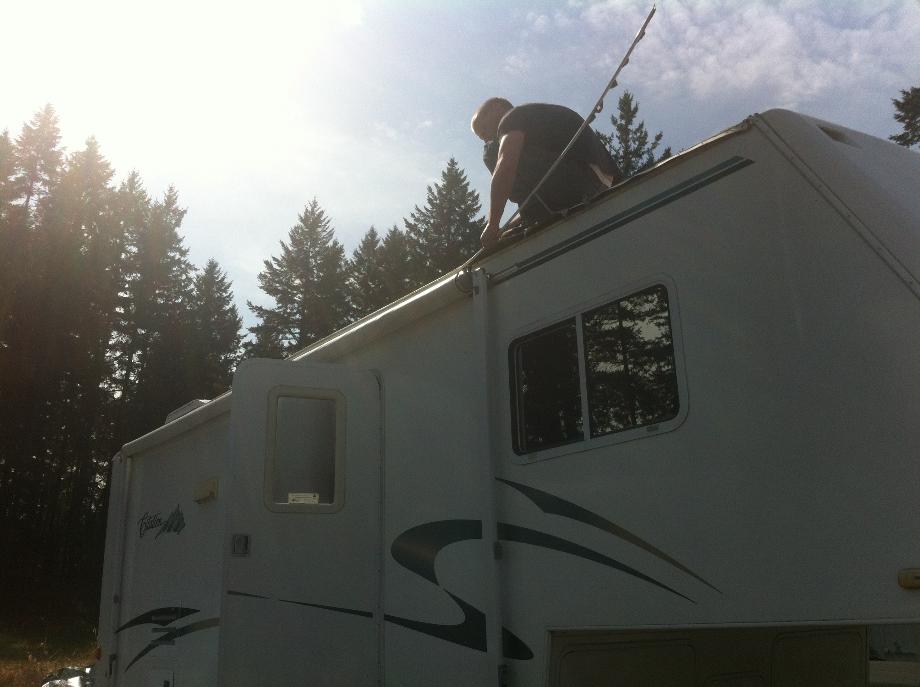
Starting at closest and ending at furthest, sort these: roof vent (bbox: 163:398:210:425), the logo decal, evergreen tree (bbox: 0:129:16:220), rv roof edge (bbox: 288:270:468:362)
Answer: rv roof edge (bbox: 288:270:468:362), the logo decal, roof vent (bbox: 163:398:210:425), evergreen tree (bbox: 0:129:16:220)

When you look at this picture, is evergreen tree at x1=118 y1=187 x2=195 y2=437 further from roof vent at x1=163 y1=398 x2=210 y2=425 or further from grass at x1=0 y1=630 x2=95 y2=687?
roof vent at x1=163 y1=398 x2=210 y2=425

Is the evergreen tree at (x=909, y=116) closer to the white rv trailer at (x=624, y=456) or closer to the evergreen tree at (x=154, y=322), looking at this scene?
the white rv trailer at (x=624, y=456)

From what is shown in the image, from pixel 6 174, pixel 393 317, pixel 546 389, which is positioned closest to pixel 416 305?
pixel 393 317

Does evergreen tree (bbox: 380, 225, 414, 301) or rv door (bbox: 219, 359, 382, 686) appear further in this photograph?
evergreen tree (bbox: 380, 225, 414, 301)

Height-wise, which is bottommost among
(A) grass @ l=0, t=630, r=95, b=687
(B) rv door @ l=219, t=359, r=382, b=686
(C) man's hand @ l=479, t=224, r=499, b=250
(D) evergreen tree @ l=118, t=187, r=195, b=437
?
(A) grass @ l=0, t=630, r=95, b=687

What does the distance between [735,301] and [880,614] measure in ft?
3.40

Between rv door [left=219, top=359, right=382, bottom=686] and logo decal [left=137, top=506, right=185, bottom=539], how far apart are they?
1998mm

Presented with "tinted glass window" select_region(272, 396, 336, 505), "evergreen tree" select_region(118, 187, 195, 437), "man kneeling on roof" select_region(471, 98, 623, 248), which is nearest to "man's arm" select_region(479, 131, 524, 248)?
"man kneeling on roof" select_region(471, 98, 623, 248)

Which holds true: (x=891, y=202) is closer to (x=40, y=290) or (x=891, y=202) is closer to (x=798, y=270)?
(x=798, y=270)

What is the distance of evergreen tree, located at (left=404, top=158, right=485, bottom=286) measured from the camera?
30.5m

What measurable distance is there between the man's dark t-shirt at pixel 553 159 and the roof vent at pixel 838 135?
157 cm

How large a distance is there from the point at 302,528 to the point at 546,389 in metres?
1.63

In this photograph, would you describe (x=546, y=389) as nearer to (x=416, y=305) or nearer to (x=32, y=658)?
(x=416, y=305)

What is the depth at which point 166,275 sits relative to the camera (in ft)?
122
